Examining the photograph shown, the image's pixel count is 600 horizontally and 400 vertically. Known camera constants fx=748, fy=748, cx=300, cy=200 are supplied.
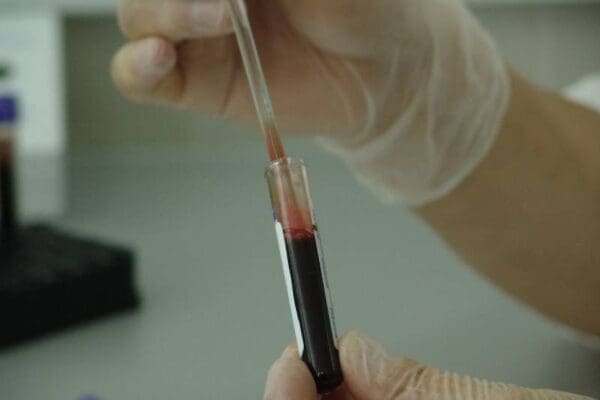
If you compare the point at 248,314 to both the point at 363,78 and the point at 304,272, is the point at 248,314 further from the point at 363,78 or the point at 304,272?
the point at 304,272

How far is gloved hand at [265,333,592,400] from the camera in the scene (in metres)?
0.52

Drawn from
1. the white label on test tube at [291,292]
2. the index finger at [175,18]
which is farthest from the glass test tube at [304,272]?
the index finger at [175,18]

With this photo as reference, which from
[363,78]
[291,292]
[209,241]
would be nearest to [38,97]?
[209,241]

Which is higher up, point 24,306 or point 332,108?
point 332,108

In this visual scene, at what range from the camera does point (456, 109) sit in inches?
36.6

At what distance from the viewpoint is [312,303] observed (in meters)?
0.53

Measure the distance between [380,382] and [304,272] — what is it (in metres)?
0.10

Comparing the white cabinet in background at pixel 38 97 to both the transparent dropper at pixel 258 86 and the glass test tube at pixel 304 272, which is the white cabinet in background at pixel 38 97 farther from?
the glass test tube at pixel 304 272

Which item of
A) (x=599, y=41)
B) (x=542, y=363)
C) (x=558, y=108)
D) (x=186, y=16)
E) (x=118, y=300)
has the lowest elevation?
(x=542, y=363)

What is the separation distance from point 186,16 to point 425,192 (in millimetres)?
387

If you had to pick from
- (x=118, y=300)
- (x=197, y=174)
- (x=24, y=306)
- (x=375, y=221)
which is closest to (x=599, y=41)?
(x=375, y=221)

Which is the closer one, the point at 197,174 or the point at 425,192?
the point at 425,192

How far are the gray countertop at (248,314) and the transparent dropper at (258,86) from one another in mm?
348

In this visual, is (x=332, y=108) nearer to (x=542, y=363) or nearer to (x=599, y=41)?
(x=542, y=363)
